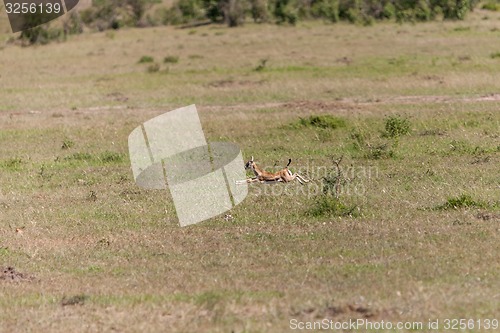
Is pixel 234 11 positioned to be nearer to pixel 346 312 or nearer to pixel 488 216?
pixel 488 216

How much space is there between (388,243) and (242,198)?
2.63m

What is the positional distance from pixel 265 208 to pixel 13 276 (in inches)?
125

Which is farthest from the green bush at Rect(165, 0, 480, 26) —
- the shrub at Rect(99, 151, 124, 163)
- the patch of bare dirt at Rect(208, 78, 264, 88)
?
the shrub at Rect(99, 151, 124, 163)

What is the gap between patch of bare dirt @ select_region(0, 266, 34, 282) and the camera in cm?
789

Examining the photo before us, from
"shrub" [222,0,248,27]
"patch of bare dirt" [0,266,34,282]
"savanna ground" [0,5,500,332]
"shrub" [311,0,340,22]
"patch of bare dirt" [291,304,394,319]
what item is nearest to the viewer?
"patch of bare dirt" [291,304,394,319]

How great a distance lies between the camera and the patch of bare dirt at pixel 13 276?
7.89 m

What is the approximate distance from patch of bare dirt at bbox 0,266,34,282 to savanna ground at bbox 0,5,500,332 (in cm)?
2

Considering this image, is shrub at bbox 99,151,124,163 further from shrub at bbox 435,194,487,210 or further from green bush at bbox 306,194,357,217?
shrub at bbox 435,194,487,210

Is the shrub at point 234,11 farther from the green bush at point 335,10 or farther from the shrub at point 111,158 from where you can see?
the shrub at point 111,158

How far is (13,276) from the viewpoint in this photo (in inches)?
314

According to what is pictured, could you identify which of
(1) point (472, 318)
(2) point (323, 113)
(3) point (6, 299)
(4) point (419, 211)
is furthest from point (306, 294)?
(2) point (323, 113)

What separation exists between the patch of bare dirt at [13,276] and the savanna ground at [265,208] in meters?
0.02

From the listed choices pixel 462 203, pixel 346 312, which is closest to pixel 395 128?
pixel 462 203

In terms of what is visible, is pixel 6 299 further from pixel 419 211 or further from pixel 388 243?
pixel 419 211
